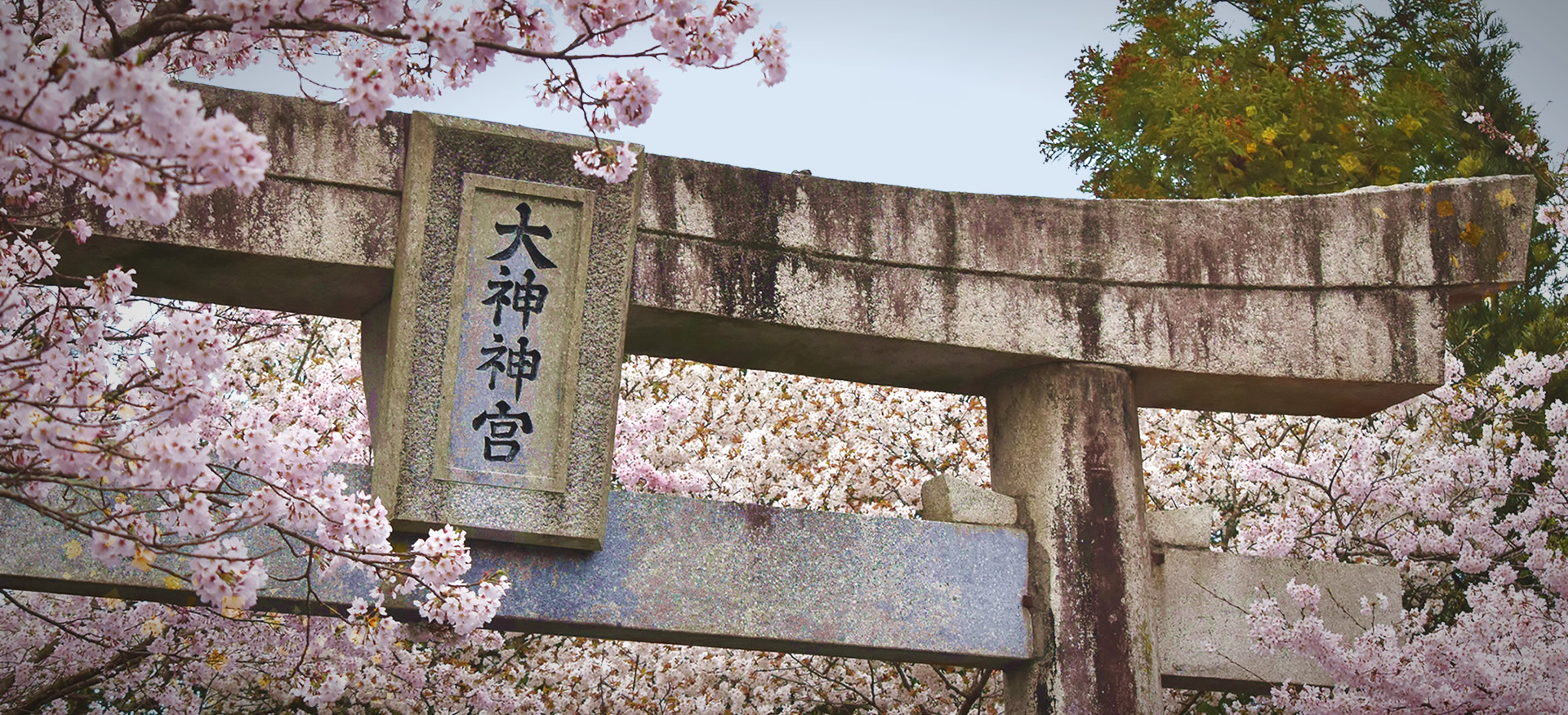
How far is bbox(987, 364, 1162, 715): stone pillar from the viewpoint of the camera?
17.8 ft

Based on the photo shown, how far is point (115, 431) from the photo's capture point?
3768 mm

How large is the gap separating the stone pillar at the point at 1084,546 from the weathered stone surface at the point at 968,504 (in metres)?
0.09

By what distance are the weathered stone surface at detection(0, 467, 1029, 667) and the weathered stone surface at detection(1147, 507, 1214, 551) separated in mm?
674

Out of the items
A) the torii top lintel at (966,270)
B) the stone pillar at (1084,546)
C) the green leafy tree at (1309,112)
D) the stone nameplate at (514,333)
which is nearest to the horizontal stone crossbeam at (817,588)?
the stone pillar at (1084,546)

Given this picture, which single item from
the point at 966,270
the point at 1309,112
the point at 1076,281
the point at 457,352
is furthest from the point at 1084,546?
the point at 1309,112

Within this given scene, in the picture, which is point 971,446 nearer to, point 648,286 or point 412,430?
point 648,286

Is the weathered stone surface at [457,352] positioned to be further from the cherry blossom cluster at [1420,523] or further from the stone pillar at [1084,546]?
the cherry blossom cluster at [1420,523]

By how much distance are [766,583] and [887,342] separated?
1.11 meters

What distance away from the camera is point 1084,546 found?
5.59 m

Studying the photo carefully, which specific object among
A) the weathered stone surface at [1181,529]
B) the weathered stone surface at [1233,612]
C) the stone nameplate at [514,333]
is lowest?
the weathered stone surface at [1233,612]

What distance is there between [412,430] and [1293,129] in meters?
11.5

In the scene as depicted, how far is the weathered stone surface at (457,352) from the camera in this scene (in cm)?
486

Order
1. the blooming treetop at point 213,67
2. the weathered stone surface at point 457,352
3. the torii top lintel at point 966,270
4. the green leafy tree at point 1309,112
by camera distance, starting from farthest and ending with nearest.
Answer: the green leafy tree at point 1309,112 < the torii top lintel at point 966,270 < the weathered stone surface at point 457,352 < the blooming treetop at point 213,67

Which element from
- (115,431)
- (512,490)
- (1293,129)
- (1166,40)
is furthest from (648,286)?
(1166,40)
